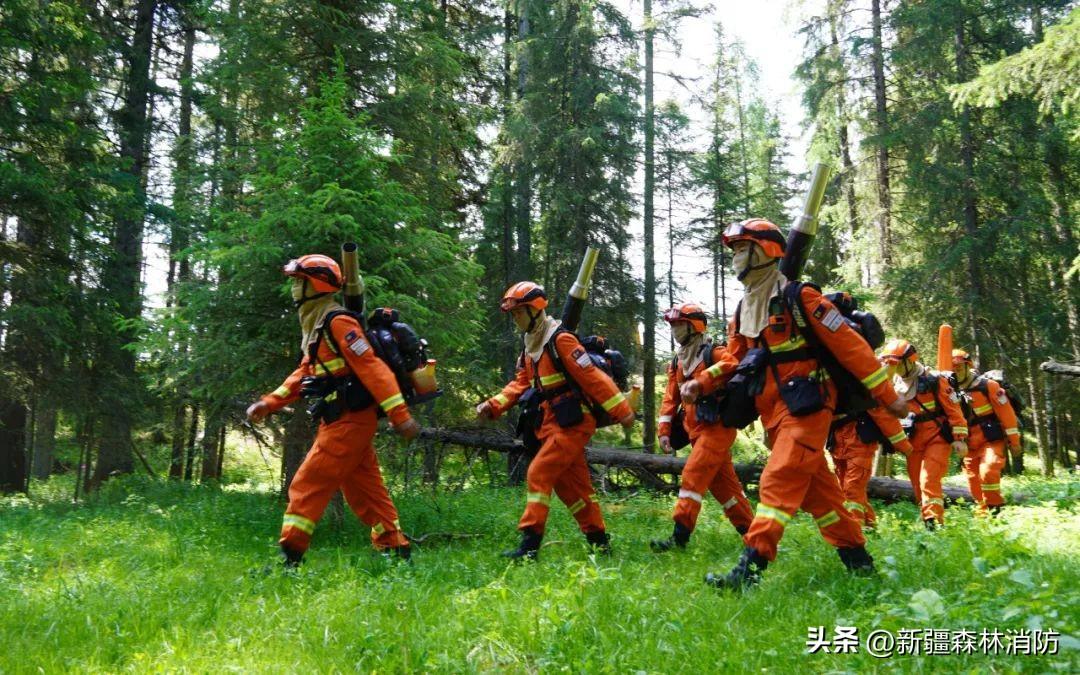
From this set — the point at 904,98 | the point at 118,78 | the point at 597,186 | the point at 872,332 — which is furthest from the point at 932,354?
the point at 118,78

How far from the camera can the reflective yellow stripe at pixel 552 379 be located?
6.74 metres

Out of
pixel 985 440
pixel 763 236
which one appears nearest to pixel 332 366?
pixel 763 236

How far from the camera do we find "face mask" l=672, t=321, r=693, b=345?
7.70 meters

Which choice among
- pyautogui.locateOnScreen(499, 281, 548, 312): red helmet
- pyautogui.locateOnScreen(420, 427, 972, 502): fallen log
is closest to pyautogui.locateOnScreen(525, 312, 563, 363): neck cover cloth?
pyautogui.locateOnScreen(499, 281, 548, 312): red helmet

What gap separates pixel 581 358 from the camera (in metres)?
6.55

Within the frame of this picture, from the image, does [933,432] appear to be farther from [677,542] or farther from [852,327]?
[852,327]

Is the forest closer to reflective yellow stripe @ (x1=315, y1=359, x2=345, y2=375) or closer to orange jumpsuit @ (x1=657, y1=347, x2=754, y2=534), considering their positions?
orange jumpsuit @ (x1=657, y1=347, x2=754, y2=534)

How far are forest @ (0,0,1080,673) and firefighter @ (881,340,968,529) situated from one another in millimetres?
558

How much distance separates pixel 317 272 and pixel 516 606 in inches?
139

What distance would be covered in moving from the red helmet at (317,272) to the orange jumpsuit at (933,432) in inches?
284

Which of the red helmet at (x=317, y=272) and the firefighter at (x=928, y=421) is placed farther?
the firefighter at (x=928, y=421)

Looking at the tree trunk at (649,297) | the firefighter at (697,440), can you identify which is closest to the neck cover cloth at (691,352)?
the firefighter at (697,440)

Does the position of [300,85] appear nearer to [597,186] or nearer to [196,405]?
[196,405]

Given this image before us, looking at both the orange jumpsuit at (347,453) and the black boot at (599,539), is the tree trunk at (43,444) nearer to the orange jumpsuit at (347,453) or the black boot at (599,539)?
the orange jumpsuit at (347,453)
